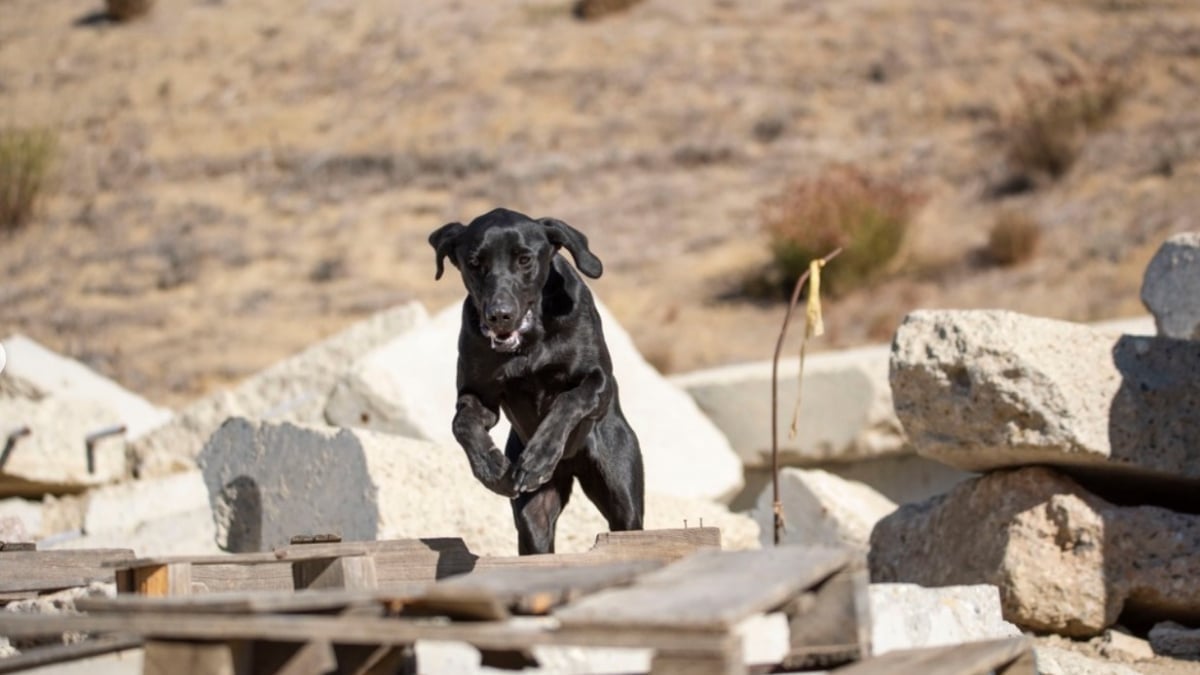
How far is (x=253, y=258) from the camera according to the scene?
20.8 m

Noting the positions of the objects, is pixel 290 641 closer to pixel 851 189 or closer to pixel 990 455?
pixel 990 455

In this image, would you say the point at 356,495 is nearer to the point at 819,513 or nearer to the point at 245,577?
the point at 245,577

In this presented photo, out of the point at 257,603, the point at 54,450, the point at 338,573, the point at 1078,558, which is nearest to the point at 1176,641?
the point at 1078,558

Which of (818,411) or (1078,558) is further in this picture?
(818,411)

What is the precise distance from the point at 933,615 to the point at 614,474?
1.24m

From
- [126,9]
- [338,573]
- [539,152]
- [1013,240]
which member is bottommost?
[338,573]

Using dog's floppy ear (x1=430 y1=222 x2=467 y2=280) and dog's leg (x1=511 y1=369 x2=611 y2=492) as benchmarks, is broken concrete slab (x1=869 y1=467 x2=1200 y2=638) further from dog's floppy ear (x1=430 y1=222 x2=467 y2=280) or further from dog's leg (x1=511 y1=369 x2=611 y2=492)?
dog's floppy ear (x1=430 y1=222 x2=467 y2=280)

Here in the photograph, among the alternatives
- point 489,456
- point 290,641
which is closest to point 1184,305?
point 489,456

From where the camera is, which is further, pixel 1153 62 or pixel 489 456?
pixel 1153 62

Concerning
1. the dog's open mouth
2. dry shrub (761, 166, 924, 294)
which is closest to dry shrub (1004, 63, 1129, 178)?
dry shrub (761, 166, 924, 294)

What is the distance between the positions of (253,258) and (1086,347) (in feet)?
51.3

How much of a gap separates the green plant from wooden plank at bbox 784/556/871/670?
811 inches

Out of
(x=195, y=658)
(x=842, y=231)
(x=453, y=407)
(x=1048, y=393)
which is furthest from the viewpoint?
(x=842, y=231)

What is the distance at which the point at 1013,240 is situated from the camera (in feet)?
56.0
